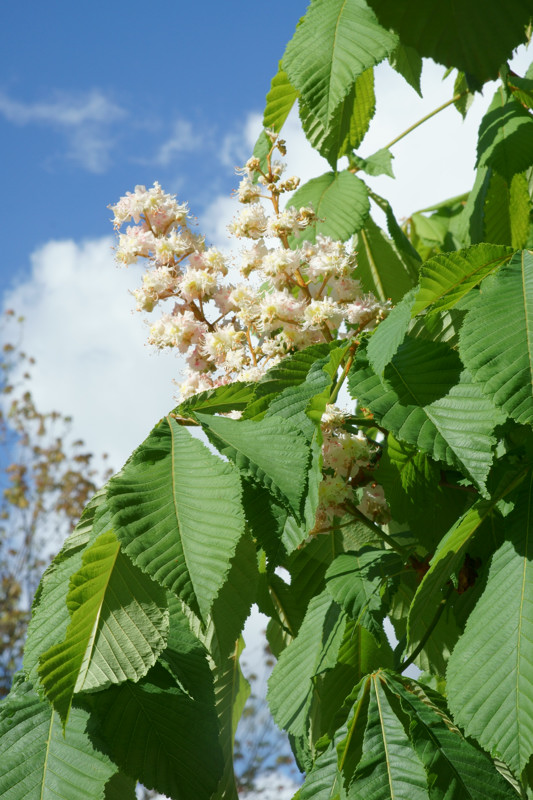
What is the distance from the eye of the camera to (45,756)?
3.38 feet

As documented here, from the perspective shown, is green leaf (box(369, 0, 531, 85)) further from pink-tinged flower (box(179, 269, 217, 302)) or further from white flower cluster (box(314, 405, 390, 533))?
pink-tinged flower (box(179, 269, 217, 302))

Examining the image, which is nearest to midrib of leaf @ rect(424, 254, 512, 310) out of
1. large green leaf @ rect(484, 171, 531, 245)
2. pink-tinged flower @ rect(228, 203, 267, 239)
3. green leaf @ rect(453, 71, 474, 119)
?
pink-tinged flower @ rect(228, 203, 267, 239)

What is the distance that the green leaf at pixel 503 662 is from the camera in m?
0.85

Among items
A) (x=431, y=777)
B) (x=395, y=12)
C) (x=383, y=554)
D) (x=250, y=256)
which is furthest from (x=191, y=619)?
(x=395, y=12)

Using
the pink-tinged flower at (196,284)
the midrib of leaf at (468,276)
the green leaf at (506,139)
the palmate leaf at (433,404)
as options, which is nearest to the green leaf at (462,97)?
the green leaf at (506,139)

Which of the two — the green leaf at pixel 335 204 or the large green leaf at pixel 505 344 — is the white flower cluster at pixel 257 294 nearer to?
the green leaf at pixel 335 204

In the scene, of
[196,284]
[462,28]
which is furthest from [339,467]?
[462,28]

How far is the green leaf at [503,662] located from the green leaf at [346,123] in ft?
2.42

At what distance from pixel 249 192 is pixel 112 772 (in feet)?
2.91

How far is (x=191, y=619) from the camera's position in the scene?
3.78 ft

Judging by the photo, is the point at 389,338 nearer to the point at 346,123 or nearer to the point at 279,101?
the point at 346,123

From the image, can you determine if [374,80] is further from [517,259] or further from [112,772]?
[112,772]

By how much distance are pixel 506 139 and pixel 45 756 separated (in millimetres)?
1325

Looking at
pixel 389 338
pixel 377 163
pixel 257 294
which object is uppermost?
pixel 377 163
